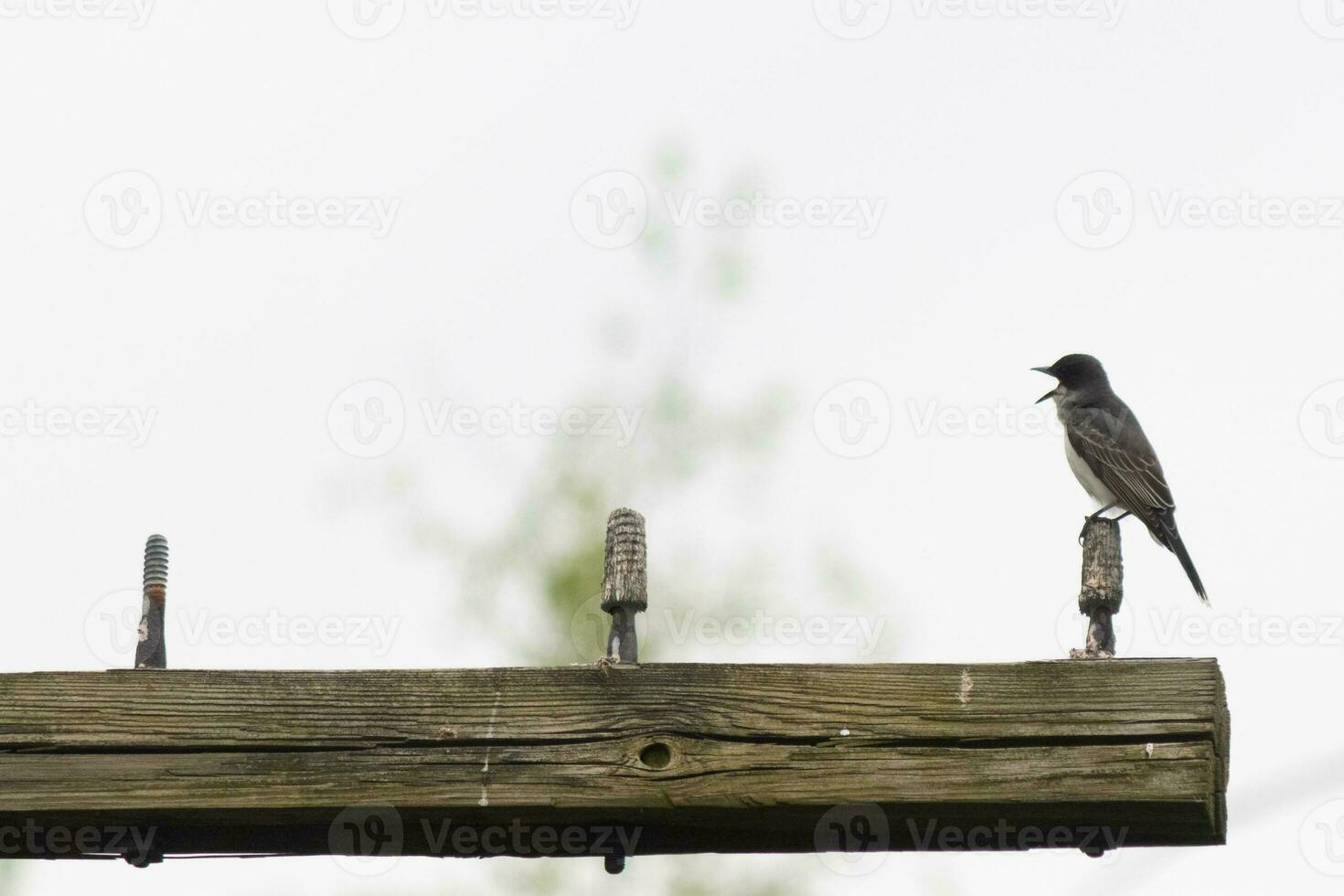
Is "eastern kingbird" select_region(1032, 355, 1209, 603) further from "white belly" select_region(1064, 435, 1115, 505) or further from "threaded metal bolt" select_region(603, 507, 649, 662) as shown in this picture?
"threaded metal bolt" select_region(603, 507, 649, 662)

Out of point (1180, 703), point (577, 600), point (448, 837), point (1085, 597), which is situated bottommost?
point (448, 837)

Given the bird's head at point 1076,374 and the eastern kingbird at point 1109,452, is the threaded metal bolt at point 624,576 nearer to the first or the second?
the eastern kingbird at point 1109,452

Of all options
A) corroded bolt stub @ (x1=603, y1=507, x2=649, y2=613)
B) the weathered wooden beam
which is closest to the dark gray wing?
the weathered wooden beam

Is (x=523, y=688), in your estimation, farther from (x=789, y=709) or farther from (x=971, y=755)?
(x=971, y=755)

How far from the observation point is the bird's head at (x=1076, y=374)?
1049 cm

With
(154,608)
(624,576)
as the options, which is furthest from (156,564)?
(624,576)

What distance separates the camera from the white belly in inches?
373

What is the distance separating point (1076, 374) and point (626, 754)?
333 inches

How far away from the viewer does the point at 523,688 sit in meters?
2.67

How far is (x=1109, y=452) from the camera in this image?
948 cm

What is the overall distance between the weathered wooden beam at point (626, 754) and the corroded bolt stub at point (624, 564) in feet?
0.39

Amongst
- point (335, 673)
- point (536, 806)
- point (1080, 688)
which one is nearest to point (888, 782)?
point (1080, 688)

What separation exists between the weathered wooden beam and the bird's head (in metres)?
Result: 8.08

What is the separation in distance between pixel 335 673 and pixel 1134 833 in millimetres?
1323
